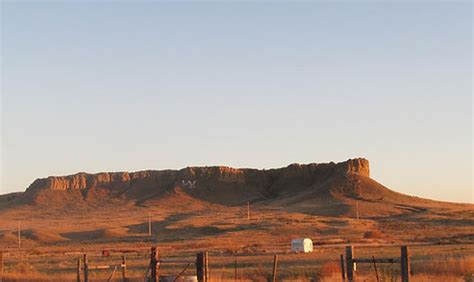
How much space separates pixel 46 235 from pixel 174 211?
56.7 meters

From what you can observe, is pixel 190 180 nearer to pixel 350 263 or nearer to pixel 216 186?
pixel 216 186

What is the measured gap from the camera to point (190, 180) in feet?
586

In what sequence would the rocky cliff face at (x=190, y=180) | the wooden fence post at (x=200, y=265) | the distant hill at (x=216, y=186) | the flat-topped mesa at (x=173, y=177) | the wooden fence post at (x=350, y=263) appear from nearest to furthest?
the wooden fence post at (x=350, y=263)
the wooden fence post at (x=200, y=265)
the distant hill at (x=216, y=186)
the rocky cliff face at (x=190, y=180)
the flat-topped mesa at (x=173, y=177)

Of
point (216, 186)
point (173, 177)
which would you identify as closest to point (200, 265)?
point (216, 186)

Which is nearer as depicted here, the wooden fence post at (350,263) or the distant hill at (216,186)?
the wooden fence post at (350,263)

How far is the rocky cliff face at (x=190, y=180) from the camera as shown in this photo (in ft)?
580

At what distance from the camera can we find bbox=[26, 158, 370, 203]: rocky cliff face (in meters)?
177

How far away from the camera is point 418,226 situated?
9012cm

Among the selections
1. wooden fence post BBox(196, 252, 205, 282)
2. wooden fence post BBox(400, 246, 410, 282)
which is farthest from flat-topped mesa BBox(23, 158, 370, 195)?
wooden fence post BBox(400, 246, 410, 282)

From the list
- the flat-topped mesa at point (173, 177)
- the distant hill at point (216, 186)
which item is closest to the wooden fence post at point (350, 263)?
the distant hill at point (216, 186)

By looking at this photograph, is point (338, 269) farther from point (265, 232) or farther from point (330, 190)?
point (330, 190)

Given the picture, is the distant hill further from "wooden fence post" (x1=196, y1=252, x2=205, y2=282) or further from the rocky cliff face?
"wooden fence post" (x1=196, y1=252, x2=205, y2=282)

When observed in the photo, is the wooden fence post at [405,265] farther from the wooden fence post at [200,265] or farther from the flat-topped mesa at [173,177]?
the flat-topped mesa at [173,177]

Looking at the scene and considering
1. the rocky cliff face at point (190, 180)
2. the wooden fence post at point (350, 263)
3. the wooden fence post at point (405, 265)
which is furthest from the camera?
the rocky cliff face at point (190, 180)
